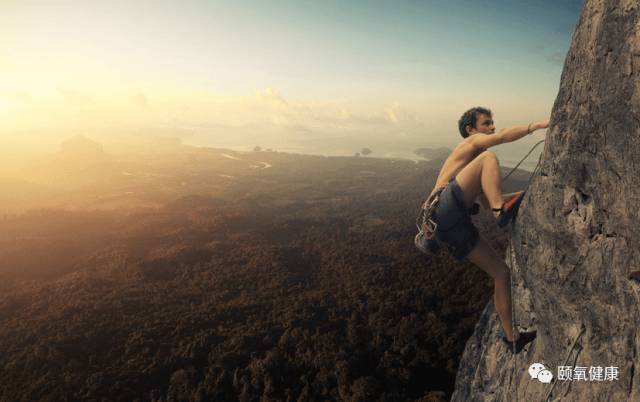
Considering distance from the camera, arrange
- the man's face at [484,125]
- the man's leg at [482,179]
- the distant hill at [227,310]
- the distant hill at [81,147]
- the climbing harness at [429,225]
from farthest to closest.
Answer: the distant hill at [81,147], the distant hill at [227,310], the climbing harness at [429,225], the man's face at [484,125], the man's leg at [482,179]

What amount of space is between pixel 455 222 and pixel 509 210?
1.30 m

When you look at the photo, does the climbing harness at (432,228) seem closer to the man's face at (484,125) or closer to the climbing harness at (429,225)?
the climbing harness at (429,225)

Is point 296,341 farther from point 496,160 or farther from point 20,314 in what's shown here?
point 20,314

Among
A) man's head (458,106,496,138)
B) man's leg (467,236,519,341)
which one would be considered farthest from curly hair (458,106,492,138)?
man's leg (467,236,519,341)

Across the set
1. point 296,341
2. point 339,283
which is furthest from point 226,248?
point 296,341

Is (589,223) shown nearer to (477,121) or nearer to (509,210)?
(509,210)

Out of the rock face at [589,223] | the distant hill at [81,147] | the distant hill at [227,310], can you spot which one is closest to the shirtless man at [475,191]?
the rock face at [589,223]

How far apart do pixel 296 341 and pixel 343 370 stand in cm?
459

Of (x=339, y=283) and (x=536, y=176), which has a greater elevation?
(x=536, y=176)

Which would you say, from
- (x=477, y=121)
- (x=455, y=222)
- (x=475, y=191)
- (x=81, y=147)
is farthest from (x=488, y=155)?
(x=81, y=147)

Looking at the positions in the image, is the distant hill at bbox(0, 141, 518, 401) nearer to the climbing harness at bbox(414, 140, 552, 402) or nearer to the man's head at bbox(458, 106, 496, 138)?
the climbing harness at bbox(414, 140, 552, 402)

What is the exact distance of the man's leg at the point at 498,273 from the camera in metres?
5.79

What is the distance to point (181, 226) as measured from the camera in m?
56.7

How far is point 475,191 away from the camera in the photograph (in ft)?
17.8
